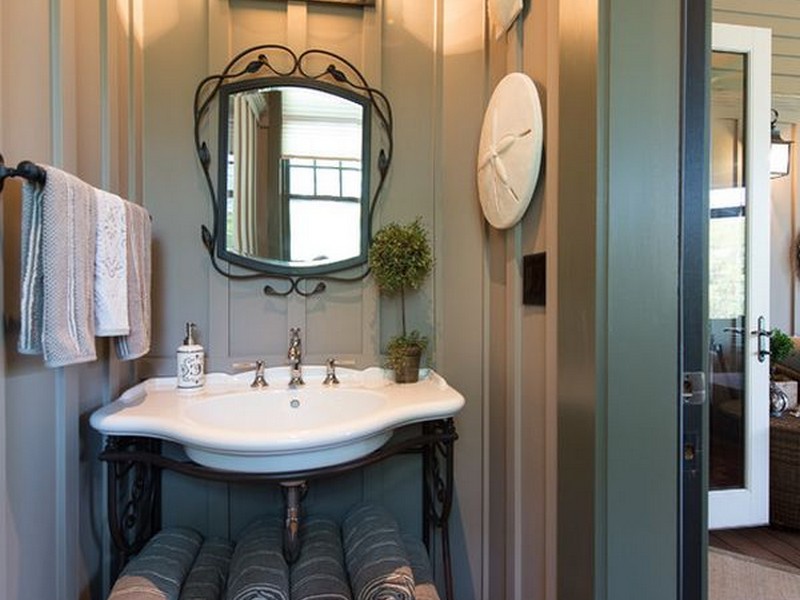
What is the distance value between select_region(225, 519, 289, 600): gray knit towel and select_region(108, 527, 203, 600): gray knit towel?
126 millimetres

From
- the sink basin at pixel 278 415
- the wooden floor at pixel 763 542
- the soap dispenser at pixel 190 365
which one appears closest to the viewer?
the sink basin at pixel 278 415

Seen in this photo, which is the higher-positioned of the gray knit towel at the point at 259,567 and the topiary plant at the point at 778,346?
the topiary plant at the point at 778,346

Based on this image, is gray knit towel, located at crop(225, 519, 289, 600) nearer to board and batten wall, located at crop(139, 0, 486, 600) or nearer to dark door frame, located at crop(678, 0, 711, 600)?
board and batten wall, located at crop(139, 0, 486, 600)

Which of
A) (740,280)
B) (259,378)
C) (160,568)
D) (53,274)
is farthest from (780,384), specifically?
(53,274)

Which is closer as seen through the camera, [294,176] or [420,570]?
[420,570]

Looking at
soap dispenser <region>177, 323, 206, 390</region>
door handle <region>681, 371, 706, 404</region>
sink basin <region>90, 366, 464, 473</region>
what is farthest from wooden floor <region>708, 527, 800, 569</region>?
soap dispenser <region>177, 323, 206, 390</region>

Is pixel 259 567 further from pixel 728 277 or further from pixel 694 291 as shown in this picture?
pixel 728 277

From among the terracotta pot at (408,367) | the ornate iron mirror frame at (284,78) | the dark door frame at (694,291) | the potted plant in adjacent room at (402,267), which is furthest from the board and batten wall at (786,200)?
the terracotta pot at (408,367)

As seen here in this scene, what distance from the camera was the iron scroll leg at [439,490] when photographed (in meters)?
1.39

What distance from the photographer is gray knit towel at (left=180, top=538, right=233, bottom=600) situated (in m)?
1.13

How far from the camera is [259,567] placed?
3.76ft

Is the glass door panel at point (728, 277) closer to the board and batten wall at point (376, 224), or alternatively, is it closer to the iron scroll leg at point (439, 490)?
the board and batten wall at point (376, 224)

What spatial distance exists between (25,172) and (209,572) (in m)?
1.07

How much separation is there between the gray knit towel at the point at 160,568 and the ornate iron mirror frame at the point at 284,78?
2.56 ft
